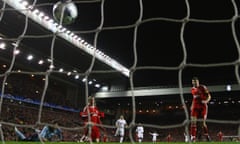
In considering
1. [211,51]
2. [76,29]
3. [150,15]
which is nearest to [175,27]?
[150,15]

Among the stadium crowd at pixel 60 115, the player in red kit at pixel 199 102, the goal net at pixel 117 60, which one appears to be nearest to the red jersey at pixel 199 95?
the player in red kit at pixel 199 102

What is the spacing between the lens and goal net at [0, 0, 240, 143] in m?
19.0

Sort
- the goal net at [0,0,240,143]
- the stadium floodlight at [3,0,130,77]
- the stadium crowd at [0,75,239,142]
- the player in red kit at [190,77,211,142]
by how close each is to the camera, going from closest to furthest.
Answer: the player in red kit at [190,77,211,142], the stadium floodlight at [3,0,130,77], the goal net at [0,0,240,143], the stadium crowd at [0,75,239,142]

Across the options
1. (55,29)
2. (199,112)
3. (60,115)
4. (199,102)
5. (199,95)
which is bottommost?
(199,112)

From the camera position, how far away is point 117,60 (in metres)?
27.2

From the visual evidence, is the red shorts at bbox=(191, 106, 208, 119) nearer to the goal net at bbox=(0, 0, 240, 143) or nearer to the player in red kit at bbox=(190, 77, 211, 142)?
the player in red kit at bbox=(190, 77, 211, 142)

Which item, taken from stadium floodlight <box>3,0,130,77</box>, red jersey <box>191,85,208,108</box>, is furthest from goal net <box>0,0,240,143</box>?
red jersey <box>191,85,208,108</box>

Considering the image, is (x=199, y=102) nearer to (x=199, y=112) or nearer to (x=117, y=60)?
(x=199, y=112)

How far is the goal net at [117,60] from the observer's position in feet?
62.4

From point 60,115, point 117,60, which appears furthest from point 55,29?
point 60,115

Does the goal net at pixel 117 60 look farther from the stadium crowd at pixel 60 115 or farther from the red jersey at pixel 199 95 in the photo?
the red jersey at pixel 199 95

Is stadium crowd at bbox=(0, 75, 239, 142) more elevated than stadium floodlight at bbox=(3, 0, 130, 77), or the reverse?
stadium floodlight at bbox=(3, 0, 130, 77)

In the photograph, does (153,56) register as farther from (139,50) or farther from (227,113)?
(227,113)

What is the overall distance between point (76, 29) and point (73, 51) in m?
3.58
